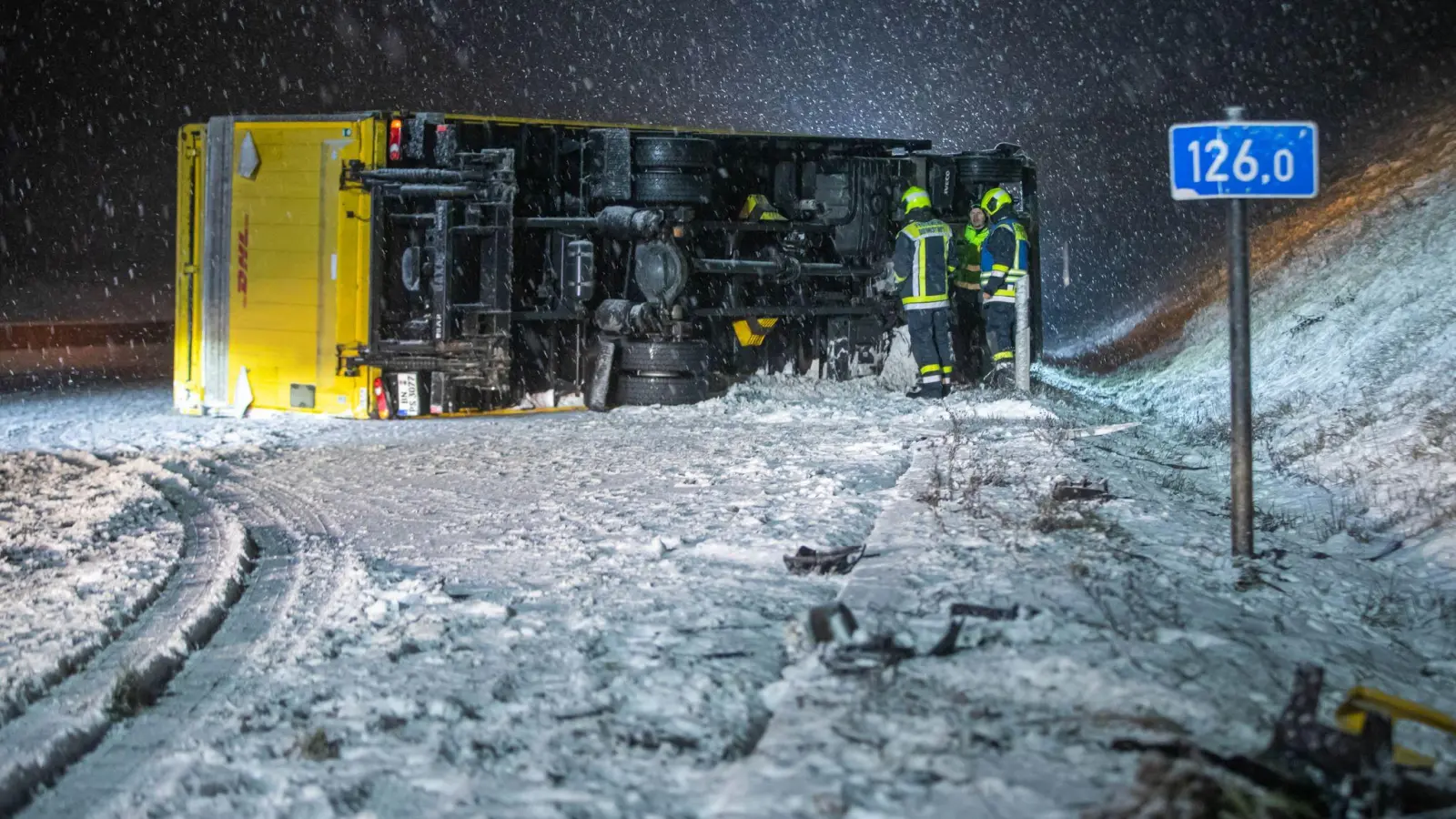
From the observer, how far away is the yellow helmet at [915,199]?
1279 cm

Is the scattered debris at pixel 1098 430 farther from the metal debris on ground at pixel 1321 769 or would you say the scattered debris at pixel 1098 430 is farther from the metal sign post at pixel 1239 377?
the metal debris on ground at pixel 1321 769

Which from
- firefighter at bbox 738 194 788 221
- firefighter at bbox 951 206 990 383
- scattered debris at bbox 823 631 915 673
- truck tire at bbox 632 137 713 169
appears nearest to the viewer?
scattered debris at bbox 823 631 915 673

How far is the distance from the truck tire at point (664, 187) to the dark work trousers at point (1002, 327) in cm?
342

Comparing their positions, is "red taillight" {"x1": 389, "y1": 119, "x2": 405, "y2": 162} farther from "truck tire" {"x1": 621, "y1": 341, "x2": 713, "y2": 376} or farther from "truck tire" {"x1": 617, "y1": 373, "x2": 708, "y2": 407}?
"truck tire" {"x1": 617, "y1": 373, "x2": 708, "y2": 407}

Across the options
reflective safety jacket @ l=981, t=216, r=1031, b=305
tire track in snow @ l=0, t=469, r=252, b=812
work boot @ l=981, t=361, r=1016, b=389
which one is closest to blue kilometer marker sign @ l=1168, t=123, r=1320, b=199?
tire track in snow @ l=0, t=469, r=252, b=812

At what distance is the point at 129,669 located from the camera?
13.3 feet

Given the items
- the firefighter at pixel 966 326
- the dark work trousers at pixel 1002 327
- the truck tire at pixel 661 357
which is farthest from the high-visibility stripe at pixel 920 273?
the truck tire at pixel 661 357

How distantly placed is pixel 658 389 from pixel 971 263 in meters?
3.97

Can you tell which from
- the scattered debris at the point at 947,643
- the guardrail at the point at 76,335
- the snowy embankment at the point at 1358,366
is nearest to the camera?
the scattered debris at the point at 947,643

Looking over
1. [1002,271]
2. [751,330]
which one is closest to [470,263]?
[751,330]

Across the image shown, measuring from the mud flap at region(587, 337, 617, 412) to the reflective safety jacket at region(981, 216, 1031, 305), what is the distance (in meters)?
3.93

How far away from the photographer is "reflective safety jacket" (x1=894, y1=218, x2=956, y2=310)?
41.8 ft

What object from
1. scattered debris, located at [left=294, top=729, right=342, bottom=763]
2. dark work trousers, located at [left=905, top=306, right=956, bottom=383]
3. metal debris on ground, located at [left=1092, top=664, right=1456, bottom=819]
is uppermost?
dark work trousers, located at [left=905, top=306, right=956, bottom=383]

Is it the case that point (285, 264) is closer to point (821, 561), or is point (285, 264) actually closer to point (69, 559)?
point (69, 559)
